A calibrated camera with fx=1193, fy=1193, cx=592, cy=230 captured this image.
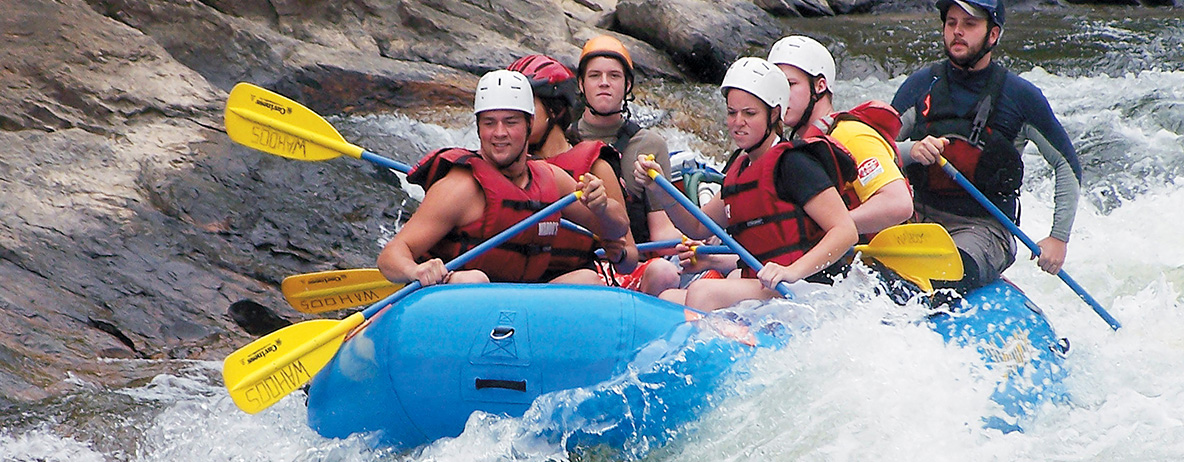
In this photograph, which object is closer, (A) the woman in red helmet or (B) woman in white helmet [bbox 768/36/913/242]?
(B) woman in white helmet [bbox 768/36/913/242]

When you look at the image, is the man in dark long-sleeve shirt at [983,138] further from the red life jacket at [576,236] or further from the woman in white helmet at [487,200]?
the woman in white helmet at [487,200]

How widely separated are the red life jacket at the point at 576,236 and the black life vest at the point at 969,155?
3.93ft

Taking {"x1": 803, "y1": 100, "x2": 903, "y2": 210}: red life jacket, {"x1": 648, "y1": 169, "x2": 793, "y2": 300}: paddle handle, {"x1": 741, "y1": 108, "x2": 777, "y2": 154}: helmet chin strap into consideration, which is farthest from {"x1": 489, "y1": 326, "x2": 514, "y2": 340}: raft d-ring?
{"x1": 803, "y1": 100, "x2": 903, "y2": 210}: red life jacket

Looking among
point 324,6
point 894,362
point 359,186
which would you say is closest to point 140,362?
point 359,186

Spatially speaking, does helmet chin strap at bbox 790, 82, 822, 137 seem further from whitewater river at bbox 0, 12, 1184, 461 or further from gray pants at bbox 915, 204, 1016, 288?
gray pants at bbox 915, 204, 1016, 288

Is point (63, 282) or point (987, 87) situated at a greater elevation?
point (987, 87)

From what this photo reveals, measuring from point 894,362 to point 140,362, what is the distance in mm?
3199

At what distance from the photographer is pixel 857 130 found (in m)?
4.09

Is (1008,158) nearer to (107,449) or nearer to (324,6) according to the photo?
(107,449)

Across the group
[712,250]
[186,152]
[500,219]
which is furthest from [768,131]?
[186,152]

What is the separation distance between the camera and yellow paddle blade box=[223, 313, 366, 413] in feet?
12.2

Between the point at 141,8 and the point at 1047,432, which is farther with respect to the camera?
the point at 141,8

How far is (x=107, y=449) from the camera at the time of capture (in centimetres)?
427

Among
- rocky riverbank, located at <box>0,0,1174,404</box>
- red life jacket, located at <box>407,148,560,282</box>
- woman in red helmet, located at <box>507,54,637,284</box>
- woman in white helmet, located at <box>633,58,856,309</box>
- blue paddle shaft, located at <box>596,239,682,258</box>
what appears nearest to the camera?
woman in white helmet, located at <box>633,58,856,309</box>
